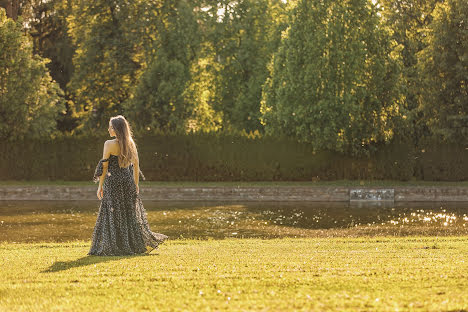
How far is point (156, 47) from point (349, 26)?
12.1 metres

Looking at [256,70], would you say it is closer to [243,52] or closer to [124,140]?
[243,52]

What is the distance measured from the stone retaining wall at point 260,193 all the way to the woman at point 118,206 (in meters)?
19.5

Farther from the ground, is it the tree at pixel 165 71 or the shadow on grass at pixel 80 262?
the tree at pixel 165 71

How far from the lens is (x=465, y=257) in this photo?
11.0 metres

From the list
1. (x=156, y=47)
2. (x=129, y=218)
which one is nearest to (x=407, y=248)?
(x=129, y=218)

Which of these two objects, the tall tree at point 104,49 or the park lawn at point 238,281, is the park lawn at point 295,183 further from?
the park lawn at point 238,281

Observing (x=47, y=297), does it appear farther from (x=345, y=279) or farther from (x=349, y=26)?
(x=349, y=26)

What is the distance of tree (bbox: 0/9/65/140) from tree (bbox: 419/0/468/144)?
797 inches

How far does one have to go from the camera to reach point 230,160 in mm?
36469

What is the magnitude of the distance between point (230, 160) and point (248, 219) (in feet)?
46.8

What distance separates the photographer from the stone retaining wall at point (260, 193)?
3086 centimetres

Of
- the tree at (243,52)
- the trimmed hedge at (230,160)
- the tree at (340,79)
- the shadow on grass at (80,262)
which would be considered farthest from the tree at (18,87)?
the shadow on grass at (80,262)

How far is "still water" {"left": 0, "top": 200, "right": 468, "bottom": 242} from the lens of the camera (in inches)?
725

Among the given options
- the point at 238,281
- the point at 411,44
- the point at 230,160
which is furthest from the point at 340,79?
the point at 238,281
